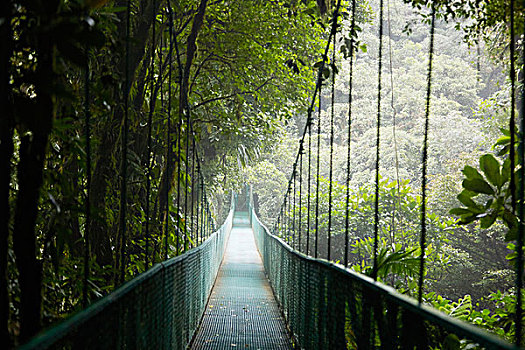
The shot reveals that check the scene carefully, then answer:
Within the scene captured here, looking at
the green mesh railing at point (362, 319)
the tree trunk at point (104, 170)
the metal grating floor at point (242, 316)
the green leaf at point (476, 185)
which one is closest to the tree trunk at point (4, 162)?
the green mesh railing at point (362, 319)

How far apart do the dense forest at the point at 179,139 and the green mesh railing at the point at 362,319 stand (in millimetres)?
406

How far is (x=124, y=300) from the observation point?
158 cm

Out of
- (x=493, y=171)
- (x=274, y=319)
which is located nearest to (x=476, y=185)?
(x=493, y=171)

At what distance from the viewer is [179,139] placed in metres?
3.70

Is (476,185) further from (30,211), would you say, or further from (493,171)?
(30,211)

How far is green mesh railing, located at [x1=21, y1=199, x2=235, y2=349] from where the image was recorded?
45.2 inches

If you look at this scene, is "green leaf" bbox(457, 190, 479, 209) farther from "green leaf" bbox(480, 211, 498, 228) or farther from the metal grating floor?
the metal grating floor

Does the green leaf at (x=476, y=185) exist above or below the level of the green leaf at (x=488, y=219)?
above

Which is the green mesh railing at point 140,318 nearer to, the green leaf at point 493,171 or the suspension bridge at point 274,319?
the suspension bridge at point 274,319

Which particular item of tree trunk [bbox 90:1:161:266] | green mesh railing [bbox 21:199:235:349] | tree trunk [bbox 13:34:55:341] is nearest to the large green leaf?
green mesh railing [bbox 21:199:235:349]

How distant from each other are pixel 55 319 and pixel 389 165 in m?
18.3

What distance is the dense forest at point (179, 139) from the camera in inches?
46.3

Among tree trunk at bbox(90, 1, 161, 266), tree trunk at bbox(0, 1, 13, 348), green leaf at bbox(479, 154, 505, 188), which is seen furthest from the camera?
tree trunk at bbox(90, 1, 161, 266)

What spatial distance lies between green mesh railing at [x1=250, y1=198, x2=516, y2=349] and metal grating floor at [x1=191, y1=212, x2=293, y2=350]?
1.29ft
